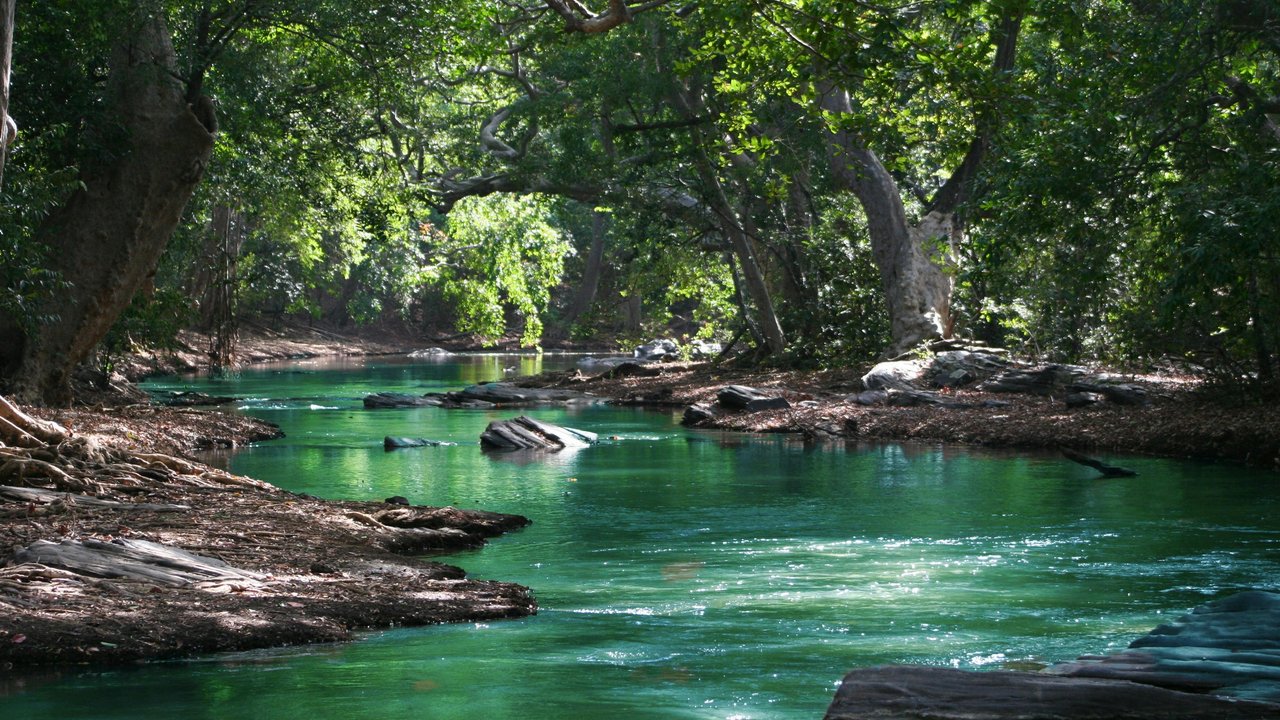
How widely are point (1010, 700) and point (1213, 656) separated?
1443 mm

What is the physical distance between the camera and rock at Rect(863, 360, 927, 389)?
25.5 metres

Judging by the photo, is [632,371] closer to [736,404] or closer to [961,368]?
[736,404]

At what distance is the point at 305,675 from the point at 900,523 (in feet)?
25.2

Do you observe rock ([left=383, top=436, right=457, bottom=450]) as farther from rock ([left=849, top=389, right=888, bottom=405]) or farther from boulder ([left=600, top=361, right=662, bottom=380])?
boulder ([left=600, top=361, right=662, bottom=380])

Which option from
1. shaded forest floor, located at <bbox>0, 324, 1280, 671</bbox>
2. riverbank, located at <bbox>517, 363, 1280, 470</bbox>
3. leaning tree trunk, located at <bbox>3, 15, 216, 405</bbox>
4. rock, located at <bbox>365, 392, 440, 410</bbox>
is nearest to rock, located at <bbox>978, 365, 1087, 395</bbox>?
riverbank, located at <bbox>517, 363, 1280, 470</bbox>

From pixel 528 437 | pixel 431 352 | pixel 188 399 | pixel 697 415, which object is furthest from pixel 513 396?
pixel 431 352

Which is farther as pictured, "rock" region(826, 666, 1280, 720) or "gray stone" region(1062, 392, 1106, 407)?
"gray stone" region(1062, 392, 1106, 407)

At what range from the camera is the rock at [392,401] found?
28453mm

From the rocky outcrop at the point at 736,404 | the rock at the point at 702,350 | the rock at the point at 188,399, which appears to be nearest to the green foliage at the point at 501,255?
the rock at the point at 702,350

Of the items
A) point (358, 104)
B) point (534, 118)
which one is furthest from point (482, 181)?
point (358, 104)

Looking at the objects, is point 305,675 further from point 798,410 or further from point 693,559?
point 798,410

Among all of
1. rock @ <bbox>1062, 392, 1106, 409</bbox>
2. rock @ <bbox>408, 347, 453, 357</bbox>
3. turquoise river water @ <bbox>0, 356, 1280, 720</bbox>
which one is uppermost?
rock @ <bbox>408, 347, 453, 357</bbox>

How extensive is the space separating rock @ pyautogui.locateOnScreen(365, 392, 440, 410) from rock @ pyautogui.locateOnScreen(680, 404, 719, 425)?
20.4 feet

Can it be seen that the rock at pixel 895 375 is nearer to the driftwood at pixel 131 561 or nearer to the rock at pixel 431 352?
the driftwood at pixel 131 561
